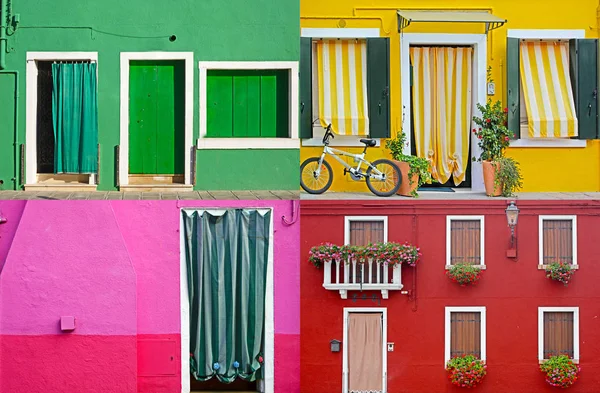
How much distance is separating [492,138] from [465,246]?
5.49 feet

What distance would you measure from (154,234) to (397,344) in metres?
3.21

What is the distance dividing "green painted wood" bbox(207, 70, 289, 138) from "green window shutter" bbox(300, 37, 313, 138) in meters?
0.41

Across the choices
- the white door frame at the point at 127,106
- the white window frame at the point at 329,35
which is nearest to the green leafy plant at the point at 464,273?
the white window frame at the point at 329,35

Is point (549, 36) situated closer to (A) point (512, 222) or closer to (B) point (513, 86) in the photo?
(B) point (513, 86)

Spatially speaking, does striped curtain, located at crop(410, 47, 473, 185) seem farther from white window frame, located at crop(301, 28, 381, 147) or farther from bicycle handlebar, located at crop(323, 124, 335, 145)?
bicycle handlebar, located at crop(323, 124, 335, 145)

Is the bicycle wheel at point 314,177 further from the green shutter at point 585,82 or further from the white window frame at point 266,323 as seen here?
the green shutter at point 585,82

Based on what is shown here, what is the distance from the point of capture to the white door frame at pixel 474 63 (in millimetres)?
17016

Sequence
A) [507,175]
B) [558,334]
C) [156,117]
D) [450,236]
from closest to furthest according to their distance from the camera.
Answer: [156,117] < [507,175] < [450,236] < [558,334]

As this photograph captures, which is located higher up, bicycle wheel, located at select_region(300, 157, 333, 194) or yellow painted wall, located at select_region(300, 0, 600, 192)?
yellow painted wall, located at select_region(300, 0, 600, 192)

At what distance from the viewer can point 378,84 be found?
16.9m

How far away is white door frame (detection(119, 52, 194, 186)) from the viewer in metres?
16.1

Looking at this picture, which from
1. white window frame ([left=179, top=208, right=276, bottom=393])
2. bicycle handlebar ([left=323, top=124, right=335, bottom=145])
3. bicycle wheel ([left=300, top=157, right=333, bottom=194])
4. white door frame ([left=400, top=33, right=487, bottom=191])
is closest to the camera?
bicycle wheel ([left=300, top=157, right=333, bottom=194])

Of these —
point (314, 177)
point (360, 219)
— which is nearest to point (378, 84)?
point (314, 177)

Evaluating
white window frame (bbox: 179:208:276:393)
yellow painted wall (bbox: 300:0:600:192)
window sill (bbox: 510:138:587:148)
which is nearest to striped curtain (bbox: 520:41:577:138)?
window sill (bbox: 510:138:587:148)
